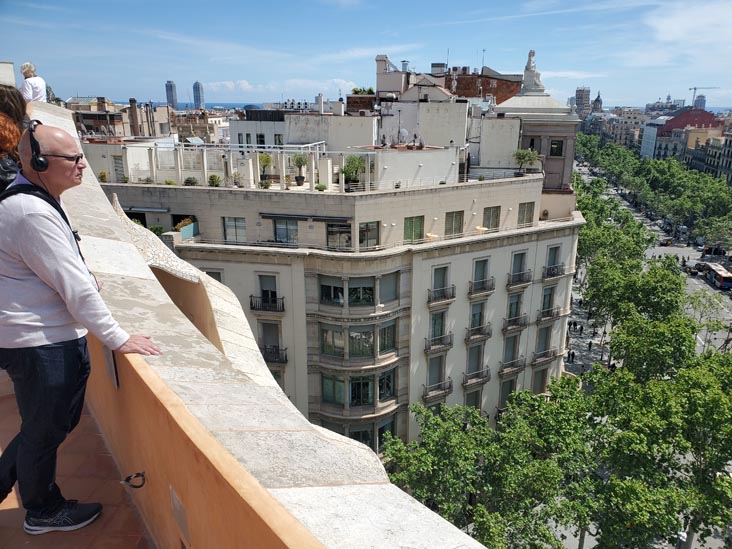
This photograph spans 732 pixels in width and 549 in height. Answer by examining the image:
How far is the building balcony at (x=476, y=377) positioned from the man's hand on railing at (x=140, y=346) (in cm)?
2822

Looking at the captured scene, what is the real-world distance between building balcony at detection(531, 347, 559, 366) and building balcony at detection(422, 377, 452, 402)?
7.10 m

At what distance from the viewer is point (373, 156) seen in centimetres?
2848

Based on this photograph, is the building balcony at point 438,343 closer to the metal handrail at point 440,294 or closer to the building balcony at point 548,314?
the metal handrail at point 440,294

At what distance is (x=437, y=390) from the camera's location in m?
30.2

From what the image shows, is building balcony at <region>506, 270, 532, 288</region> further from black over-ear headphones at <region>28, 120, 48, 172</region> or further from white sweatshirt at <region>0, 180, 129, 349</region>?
black over-ear headphones at <region>28, 120, 48, 172</region>

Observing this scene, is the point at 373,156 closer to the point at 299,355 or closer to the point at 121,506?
the point at 299,355

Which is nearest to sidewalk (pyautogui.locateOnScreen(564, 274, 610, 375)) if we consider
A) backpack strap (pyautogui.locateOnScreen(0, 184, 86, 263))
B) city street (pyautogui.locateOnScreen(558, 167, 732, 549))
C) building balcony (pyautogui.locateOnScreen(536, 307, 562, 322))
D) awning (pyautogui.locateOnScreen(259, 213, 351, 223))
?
city street (pyautogui.locateOnScreen(558, 167, 732, 549))

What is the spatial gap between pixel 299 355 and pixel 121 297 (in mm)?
22681

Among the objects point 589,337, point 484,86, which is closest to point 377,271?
point 589,337

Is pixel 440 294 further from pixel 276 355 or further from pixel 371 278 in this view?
pixel 276 355

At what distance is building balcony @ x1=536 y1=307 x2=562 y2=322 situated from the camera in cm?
3344

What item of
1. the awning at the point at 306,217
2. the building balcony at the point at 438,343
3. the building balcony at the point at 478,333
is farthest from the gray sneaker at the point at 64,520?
the building balcony at the point at 478,333

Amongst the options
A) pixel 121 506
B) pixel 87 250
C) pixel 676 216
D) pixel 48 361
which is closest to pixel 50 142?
pixel 48 361

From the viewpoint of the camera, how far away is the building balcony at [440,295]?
2817 cm
